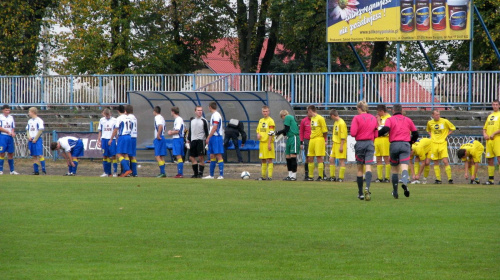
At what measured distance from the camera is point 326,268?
7.82m

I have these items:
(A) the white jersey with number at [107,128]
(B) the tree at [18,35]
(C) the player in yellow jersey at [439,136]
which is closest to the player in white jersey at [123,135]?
(A) the white jersey with number at [107,128]

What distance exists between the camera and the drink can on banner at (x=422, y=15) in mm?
30562

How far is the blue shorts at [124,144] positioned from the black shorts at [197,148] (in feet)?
5.65

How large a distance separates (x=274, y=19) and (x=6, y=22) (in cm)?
1428

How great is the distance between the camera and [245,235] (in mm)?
10000

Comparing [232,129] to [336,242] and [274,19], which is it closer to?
[274,19]

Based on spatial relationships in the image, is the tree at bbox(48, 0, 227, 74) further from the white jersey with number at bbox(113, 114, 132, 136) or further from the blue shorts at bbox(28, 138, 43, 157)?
the white jersey with number at bbox(113, 114, 132, 136)

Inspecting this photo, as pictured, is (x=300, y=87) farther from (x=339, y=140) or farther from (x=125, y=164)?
(x=125, y=164)

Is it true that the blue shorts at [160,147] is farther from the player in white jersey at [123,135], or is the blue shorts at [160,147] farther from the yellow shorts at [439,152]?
the yellow shorts at [439,152]

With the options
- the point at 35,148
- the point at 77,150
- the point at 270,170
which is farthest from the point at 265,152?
the point at 35,148

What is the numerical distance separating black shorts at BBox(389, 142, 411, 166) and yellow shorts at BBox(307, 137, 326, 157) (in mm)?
6209

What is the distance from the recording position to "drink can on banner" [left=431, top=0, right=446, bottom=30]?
30391 mm

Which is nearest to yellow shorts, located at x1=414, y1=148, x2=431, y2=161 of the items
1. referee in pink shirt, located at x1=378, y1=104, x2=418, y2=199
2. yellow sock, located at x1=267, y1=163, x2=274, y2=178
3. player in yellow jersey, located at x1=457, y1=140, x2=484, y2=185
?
player in yellow jersey, located at x1=457, y1=140, x2=484, y2=185

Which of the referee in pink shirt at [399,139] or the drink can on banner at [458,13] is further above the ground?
the drink can on banner at [458,13]
